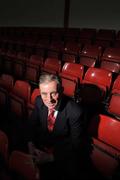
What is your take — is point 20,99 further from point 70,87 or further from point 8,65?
point 8,65

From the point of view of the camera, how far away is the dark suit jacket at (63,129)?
2.87 feet

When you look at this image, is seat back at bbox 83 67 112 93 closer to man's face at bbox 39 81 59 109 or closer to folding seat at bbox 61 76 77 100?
folding seat at bbox 61 76 77 100

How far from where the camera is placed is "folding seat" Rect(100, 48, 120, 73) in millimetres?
1970

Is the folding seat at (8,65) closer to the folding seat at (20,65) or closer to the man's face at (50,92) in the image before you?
the folding seat at (20,65)

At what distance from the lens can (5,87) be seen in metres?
1.74

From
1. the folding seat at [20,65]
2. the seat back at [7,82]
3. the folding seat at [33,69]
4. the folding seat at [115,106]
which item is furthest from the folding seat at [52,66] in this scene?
the folding seat at [115,106]

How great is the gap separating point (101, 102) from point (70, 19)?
2.68m

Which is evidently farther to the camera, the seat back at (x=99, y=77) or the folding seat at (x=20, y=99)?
the seat back at (x=99, y=77)

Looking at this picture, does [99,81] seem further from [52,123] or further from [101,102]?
[52,123]

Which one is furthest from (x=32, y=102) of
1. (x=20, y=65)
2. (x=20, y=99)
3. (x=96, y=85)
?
(x=20, y=65)

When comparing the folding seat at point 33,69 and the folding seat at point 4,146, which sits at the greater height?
the folding seat at point 33,69

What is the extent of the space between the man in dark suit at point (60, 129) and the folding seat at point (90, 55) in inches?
49.9

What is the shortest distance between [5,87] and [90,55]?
3.08 feet

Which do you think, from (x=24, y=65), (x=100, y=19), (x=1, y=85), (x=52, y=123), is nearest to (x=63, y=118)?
(x=52, y=123)
